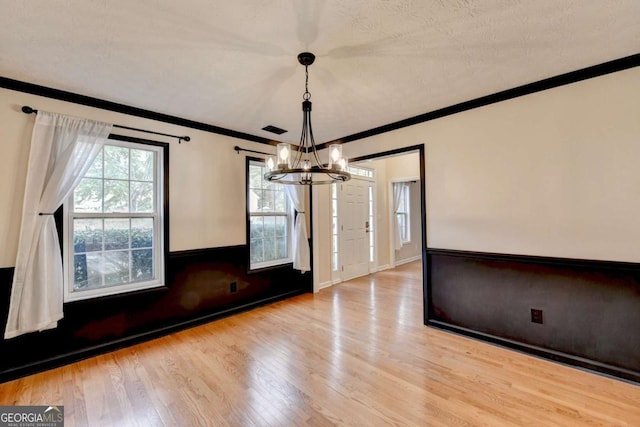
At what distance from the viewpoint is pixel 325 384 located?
2.14m

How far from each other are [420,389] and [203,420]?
1.53 metres

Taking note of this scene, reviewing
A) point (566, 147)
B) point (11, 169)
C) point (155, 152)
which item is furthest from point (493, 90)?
point (11, 169)

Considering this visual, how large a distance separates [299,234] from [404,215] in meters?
3.69

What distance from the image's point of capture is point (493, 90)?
268 centimetres

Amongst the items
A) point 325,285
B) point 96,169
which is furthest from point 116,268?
point 325,285

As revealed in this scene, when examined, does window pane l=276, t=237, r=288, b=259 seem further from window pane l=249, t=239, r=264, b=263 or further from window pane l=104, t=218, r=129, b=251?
window pane l=104, t=218, r=129, b=251

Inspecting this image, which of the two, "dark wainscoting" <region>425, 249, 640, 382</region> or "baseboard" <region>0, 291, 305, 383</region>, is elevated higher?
"dark wainscoting" <region>425, 249, 640, 382</region>

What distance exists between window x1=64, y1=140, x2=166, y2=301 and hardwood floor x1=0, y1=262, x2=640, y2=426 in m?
0.70

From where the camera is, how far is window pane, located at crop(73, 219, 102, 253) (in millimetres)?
2618

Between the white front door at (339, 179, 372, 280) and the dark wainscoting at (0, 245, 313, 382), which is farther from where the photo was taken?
the white front door at (339, 179, 372, 280)

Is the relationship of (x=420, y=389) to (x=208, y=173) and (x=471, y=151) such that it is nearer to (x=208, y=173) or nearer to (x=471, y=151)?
(x=471, y=151)

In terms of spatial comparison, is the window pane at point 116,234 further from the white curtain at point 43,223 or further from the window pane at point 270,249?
the window pane at point 270,249

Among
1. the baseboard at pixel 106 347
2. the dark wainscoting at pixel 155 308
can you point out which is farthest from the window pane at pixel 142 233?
the baseboard at pixel 106 347

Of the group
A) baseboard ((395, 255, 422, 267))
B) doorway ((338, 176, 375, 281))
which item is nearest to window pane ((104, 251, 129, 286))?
doorway ((338, 176, 375, 281))
